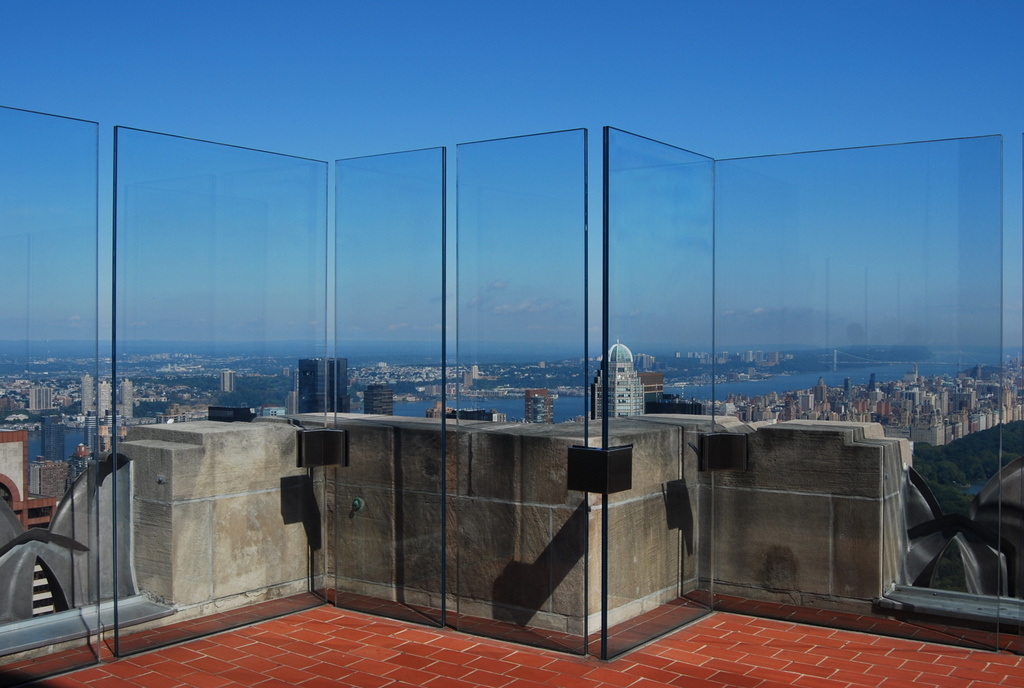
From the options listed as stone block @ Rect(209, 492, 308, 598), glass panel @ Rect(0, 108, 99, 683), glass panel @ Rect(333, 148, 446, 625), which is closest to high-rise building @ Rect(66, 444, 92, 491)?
glass panel @ Rect(0, 108, 99, 683)

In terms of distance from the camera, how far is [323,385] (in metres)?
5.11

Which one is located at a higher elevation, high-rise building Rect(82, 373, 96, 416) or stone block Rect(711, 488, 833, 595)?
high-rise building Rect(82, 373, 96, 416)

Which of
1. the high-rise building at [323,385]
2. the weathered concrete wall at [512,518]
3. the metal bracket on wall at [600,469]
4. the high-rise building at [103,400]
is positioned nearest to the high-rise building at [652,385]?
the weathered concrete wall at [512,518]

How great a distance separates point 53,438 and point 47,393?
206 millimetres

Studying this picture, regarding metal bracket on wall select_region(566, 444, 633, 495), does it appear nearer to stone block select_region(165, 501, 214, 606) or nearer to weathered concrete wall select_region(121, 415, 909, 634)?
weathered concrete wall select_region(121, 415, 909, 634)

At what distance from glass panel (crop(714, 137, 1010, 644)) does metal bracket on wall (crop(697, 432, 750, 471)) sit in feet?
0.34

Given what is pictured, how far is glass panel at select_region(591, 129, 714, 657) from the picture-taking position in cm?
412

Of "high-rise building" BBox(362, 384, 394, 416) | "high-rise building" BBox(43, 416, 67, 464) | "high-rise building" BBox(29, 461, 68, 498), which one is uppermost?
"high-rise building" BBox(362, 384, 394, 416)

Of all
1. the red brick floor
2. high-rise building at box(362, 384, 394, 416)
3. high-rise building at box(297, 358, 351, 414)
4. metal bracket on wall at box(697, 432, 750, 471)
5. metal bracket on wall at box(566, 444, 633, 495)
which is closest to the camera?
the red brick floor

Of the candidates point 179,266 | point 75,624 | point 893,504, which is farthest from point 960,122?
point 75,624

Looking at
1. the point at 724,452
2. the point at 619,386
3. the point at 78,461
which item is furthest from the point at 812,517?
the point at 78,461

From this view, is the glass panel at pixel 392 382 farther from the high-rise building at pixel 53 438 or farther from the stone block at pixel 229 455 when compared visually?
the high-rise building at pixel 53 438

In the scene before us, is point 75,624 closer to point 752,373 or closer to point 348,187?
point 348,187

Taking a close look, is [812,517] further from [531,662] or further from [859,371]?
[531,662]
